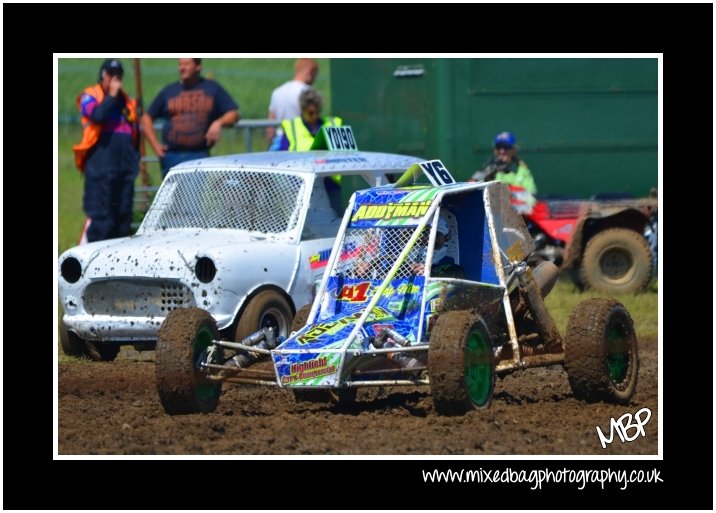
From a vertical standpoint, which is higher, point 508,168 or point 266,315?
point 508,168

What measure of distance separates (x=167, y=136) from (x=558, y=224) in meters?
4.61

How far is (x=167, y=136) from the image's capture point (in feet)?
48.1

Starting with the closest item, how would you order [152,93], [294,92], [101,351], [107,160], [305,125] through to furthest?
[101,351], [305,125], [107,160], [294,92], [152,93]

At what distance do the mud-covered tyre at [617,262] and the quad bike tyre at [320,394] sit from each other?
672 centimetres

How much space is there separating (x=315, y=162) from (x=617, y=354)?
11.5 ft

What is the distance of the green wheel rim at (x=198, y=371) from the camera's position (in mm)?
8828

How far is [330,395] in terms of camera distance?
941 cm

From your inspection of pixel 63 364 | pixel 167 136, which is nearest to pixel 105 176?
pixel 167 136

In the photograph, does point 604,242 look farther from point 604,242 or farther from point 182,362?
point 182,362

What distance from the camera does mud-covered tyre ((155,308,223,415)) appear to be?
28.6 feet

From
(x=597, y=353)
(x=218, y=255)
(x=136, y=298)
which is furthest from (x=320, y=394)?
(x=136, y=298)
